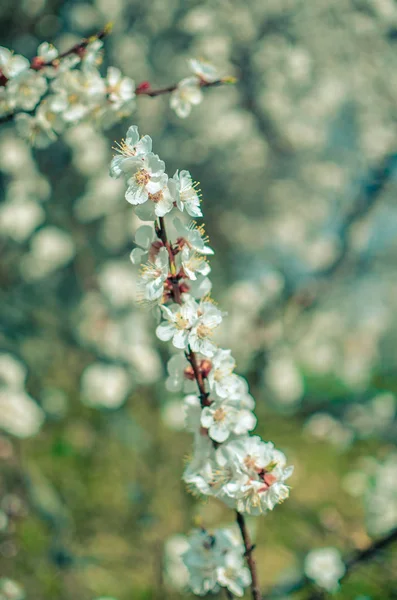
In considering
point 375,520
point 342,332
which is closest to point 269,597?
point 375,520

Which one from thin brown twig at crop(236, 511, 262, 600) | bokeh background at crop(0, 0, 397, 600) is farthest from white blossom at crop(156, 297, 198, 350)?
bokeh background at crop(0, 0, 397, 600)

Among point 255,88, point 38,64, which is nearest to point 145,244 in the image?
point 38,64

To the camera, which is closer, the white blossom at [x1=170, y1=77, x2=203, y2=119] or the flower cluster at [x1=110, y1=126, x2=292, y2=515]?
the flower cluster at [x1=110, y1=126, x2=292, y2=515]

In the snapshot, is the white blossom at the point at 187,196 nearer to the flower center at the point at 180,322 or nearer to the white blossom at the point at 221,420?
the flower center at the point at 180,322

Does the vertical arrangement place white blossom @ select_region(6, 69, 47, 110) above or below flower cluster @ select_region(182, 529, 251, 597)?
above

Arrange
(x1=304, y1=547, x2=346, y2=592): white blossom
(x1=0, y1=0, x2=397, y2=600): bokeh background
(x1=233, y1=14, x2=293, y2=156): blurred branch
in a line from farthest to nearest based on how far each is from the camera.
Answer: (x1=233, y1=14, x2=293, y2=156): blurred branch < (x1=0, y1=0, x2=397, y2=600): bokeh background < (x1=304, y1=547, x2=346, y2=592): white blossom

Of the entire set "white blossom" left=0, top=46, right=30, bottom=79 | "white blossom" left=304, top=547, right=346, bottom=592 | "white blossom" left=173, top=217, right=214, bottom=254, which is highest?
"white blossom" left=0, top=46, right=30, bottom=79

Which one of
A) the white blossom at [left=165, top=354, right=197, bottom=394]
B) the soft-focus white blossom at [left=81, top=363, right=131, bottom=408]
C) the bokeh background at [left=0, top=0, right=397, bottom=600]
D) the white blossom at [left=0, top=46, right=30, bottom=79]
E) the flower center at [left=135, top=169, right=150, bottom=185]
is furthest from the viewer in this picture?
the soft-focus white blossom at [left=81, top=363, right=131, bottom=408]

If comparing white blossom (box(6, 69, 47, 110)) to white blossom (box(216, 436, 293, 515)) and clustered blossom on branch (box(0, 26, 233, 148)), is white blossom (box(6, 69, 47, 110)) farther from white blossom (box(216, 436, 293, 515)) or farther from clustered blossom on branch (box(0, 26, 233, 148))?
white blossom (box(216, 436, 293, 515))

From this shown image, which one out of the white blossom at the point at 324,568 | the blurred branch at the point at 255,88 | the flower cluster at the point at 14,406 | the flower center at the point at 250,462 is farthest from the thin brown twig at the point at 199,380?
the blurred branch at the point at 255,88
